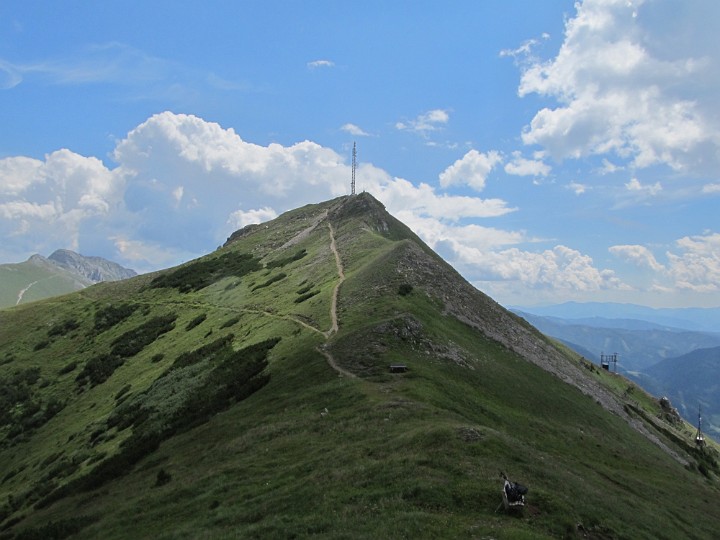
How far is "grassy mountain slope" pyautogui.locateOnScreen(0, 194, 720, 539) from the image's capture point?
2238 centimetres

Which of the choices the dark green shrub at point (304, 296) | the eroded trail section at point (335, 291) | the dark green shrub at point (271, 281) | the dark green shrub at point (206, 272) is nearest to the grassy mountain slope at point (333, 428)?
the dark green shrub at point (304, 296)

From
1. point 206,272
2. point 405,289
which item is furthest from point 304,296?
point 206,272

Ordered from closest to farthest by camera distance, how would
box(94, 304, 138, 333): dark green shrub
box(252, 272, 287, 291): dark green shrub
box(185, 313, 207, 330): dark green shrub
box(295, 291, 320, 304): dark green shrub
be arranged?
1. box(295, 291, 320, 304): dark green shrub
2. box(185, 313, 207, 330): dark green shrub
3. box(252, 272, 287, 291): dark green shrub
4. box(94, 304, 138, 333): dark green shrub

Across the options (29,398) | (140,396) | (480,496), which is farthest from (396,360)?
(29,398)

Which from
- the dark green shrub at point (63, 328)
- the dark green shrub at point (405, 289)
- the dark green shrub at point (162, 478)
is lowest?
the dark green shrub at point (162, 478)

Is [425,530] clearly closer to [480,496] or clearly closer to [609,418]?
[480,496]

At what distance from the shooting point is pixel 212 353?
59031 millimetres

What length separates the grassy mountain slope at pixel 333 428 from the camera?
73.4 ft

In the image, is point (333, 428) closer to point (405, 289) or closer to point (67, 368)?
point (405, 289)

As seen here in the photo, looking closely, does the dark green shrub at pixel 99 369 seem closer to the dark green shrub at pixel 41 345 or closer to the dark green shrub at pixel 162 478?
the dark green shrub at pixel 41 345

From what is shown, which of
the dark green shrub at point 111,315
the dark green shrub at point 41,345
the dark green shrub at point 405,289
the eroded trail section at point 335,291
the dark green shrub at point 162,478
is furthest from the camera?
the dark green shrub at point 111,315

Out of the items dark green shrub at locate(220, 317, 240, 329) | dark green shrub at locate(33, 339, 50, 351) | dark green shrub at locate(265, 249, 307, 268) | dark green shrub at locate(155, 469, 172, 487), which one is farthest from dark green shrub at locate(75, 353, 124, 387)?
dark green shrub at locate(155, 469, 172, 487)

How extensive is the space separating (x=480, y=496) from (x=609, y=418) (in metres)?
39.1

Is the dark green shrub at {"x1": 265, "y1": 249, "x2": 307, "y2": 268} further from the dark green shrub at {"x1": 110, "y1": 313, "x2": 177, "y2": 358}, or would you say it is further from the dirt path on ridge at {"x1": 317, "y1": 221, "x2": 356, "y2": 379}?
the dark green shrub at {"x1": 110, "y1": 313, "x2": 177, "y2": 358}
